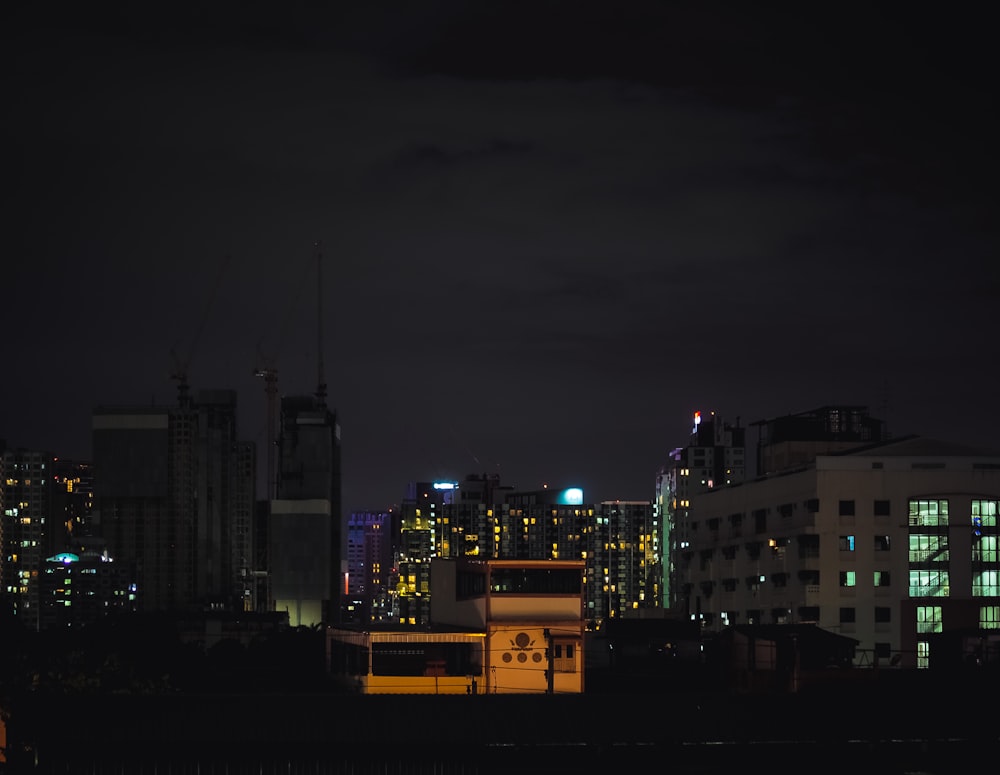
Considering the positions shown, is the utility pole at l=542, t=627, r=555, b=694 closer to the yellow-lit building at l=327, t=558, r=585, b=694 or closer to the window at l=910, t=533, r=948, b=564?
the yellow-lit building at l=327, t=558, r=585, b=694

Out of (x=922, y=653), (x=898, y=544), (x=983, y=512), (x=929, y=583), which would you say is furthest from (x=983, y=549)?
(x=922, y=653)

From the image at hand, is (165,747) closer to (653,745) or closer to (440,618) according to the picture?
(653,745)

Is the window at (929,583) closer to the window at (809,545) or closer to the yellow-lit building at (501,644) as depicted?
the window at (809,545)

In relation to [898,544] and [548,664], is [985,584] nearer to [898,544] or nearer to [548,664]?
[898,544]

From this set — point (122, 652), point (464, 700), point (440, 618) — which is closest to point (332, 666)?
point (440, 618)

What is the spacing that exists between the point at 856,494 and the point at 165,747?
65.4 m

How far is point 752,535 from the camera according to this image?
130 meters

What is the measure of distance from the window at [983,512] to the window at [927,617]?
6686 mm

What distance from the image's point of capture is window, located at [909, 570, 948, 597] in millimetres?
117250

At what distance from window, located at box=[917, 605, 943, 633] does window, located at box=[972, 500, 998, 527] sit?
669 centimetres

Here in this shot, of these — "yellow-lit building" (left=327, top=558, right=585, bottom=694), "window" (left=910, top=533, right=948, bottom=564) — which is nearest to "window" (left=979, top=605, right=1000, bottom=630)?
"window" (left=910, top=533, right=948, bottom=564)

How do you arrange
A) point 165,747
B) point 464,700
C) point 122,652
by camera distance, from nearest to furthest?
1. point 165,747
2. point 464,700
3. point 122,652

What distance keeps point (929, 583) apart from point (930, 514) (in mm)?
4847

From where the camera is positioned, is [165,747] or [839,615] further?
[839,615]
